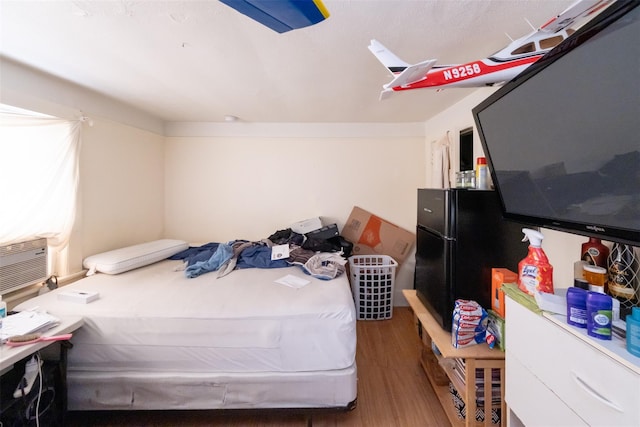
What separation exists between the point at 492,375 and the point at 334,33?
6.64 ft

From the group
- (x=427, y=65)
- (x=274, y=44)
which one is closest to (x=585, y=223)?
(x=427, y=65)

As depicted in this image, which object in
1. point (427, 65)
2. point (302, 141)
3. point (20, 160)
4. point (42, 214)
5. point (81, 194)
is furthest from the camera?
point (302, 141)

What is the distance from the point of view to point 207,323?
1.41 meters

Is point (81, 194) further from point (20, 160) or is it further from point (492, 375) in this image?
point (492, 375)

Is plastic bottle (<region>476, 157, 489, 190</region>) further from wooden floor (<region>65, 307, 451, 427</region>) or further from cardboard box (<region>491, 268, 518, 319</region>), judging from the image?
wooden floor (<region>65, 307, 451, 427</region>)

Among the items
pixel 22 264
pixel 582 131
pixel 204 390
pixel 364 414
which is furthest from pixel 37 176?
pixel 582 131

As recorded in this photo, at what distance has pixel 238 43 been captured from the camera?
1.37 meters

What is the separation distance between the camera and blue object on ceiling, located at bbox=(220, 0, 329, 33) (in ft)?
2.39

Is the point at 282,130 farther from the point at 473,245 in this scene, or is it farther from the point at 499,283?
the point at 499,283

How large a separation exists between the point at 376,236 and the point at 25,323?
283 cm

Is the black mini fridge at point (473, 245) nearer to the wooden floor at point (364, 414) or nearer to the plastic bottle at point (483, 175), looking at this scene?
the plastic bottle at point (483, 175)

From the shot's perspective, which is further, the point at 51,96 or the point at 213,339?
the point at 51,96

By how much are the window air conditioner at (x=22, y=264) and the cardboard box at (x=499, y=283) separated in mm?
2848

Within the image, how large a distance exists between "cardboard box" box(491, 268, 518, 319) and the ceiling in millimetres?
1256
